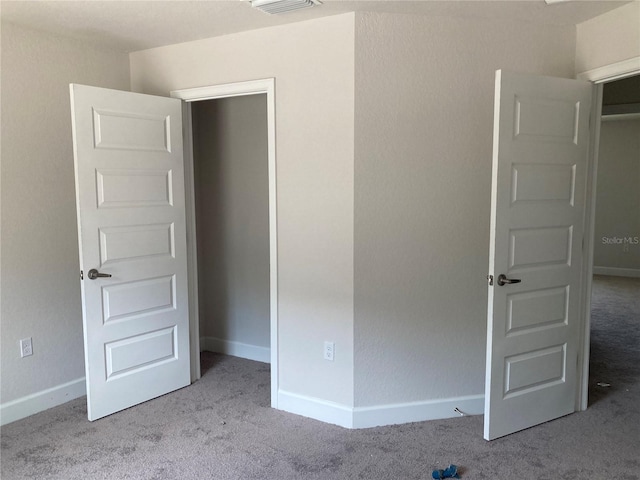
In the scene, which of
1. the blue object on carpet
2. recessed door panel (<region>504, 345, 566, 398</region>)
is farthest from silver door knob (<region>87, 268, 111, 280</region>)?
recessed door panel (<region>504, 345, 566, 398</region>)

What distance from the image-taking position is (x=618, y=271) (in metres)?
7.86

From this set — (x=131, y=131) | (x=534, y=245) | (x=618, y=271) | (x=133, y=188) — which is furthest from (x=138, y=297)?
(x=618, y=271)

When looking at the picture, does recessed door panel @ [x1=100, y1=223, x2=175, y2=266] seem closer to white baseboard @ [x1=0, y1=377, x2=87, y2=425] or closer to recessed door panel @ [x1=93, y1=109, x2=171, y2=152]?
recessed door panel @ [x1=93, y1=109, x2=171, y2=152]

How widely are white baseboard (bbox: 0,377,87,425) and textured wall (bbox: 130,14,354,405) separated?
1.43 meters

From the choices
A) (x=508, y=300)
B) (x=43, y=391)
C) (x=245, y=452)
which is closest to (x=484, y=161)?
(x=508, y=300)

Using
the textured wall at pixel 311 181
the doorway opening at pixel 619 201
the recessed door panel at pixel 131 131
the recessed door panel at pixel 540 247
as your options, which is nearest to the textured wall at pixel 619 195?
the doorway opening at pixel 619 201

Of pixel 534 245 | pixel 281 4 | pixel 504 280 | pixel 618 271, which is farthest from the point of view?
pixel 618 271

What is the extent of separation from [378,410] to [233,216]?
201 centimetres

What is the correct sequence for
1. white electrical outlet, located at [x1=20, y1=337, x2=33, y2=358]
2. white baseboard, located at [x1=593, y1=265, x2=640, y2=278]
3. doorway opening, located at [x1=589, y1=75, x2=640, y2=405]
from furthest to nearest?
white baseboard, located at [x1=593, y1=265, x2=640, y2=278] → doorway opening, located at [x1=589, y1=75, x2=640, y2=405] → white electrical outlet, located at [x1=20, y1=337, x2=33, y2=358]

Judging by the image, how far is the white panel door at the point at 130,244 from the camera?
3.01 metres

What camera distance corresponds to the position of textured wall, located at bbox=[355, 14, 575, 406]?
9.40ft

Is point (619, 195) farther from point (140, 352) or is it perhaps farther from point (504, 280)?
point (140, 352)

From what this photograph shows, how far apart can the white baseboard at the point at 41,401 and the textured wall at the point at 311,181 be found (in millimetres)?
1428

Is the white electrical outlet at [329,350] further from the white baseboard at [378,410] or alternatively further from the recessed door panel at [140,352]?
the recessed door panel at [140,352]
